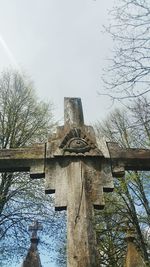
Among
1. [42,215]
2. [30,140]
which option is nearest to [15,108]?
[30,140]

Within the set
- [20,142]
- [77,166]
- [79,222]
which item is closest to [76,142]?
[77,166]

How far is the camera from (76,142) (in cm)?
349

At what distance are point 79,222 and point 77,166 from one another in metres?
0.62

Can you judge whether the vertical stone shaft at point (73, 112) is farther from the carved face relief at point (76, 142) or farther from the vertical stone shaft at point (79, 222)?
the vertical stone shaft at point (79, 222)

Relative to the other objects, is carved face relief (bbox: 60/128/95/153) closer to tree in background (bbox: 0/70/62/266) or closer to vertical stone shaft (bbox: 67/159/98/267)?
vertical stone shaft (bbox: 67/159/98/267)

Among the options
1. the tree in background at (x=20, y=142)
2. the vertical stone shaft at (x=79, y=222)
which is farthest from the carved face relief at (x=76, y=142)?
the tree in background at (x=20, y=142)

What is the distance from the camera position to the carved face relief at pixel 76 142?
3.43m

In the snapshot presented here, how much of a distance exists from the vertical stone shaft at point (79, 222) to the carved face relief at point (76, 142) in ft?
0.44

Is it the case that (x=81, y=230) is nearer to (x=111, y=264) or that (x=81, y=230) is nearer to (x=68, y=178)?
(x=68, y=178)

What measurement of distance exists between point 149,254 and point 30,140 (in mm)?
5853

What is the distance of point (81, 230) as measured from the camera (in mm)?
2910

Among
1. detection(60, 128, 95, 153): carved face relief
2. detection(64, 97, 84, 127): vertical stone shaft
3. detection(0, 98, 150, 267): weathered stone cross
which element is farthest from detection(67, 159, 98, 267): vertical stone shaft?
detection(64, 97, 84, 127): vertical stone shaft

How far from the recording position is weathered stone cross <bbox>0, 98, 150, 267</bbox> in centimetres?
305

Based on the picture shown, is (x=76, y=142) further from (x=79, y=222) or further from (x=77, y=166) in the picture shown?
(x=79, y=222)
